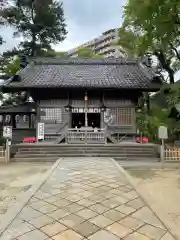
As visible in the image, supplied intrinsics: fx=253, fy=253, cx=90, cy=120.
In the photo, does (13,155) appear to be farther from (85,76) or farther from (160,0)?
(160,0)

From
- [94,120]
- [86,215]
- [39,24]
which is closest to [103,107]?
[94,120]

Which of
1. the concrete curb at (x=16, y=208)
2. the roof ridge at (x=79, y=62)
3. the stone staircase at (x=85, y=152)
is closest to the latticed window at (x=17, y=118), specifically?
the roof ridge at (x=79, y=62)

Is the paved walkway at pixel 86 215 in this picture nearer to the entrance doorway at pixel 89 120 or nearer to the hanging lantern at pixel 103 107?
the hanging lantern at pixel 103 107

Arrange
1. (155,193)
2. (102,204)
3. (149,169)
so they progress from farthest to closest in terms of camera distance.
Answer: (149,169)
(155,193)
(102,204)

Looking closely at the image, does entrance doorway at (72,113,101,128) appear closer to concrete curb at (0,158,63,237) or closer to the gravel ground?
the gravel ground

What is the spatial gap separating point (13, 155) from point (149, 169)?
297 inches

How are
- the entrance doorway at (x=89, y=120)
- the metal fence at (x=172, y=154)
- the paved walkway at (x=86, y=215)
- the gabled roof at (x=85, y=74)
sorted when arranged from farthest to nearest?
1. the entrance doorway at (x=89, y=120)
2. the gabled roof at (x=85, y=74)
3. the metal fence at (x=172, y=154)
4. the paved walkway at (x=86, y=215)

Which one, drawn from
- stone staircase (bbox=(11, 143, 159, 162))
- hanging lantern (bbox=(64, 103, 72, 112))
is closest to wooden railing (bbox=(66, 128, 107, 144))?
stone staircase (bbox=(11, 143, 159, 162))

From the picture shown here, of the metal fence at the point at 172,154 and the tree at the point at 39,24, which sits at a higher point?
the tree at the point at 39,24

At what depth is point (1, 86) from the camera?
1778 centimetres

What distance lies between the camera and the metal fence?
13234 millimetres

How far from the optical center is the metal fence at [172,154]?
1323 centimetres

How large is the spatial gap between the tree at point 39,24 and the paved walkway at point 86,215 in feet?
98.3

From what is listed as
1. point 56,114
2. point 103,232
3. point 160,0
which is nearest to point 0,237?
point 103,232
